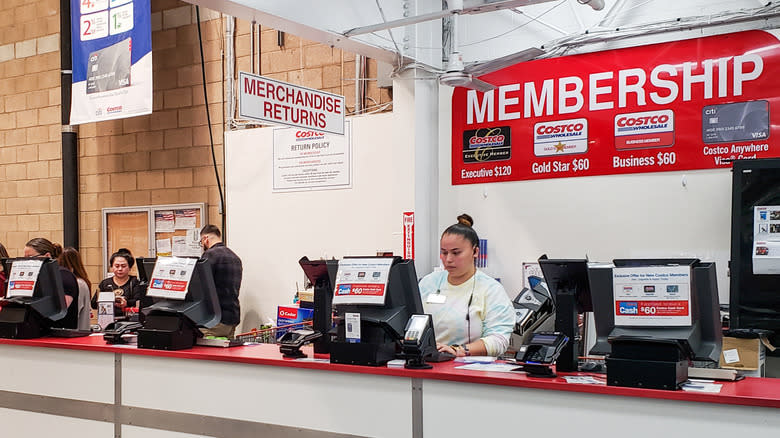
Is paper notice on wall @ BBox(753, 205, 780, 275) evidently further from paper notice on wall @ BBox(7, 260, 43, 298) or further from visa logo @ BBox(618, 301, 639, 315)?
paper notice on wall @ BBox(7, 260, 43, 298)

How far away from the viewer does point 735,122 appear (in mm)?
5188

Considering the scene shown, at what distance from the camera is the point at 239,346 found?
407cm

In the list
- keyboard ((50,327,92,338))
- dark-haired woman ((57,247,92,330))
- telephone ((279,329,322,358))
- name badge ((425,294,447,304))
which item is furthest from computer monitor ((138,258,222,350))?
dark-haired woman ((57,247,92,330))

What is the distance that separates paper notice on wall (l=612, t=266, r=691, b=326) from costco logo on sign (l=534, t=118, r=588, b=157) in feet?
9.75

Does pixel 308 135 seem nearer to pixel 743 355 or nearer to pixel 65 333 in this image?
pixel 65 333

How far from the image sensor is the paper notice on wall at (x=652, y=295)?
282cm

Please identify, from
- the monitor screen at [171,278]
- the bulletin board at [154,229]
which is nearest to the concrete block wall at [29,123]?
the bulletin board at [154,229]

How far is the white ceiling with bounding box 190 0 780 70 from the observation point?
16.7ft

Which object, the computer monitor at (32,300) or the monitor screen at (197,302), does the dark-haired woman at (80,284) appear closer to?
the computer monitor at (32,300)

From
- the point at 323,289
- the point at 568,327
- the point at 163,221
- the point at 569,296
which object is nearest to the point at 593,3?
the point at 569,296

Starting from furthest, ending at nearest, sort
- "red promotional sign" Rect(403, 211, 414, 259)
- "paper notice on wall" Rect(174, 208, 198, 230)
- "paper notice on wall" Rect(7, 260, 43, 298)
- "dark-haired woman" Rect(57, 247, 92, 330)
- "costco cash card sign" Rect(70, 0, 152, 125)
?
"paper notice on wall" Rect(174, 208, 198, 230) → "costco cash card sign" Rect(70, 0, 152, 125) → "red promotional sign" Rect(403, 211, 414, 259) → "dark-haired woman" Rect(57, 247, 92, 330) → "paper notice on wall" Rect(7, 260, 43, 298)

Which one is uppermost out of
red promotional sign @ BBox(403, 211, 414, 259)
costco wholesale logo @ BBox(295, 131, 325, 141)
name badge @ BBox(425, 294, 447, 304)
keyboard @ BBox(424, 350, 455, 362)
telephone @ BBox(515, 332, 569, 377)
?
costco wholesale logo @ BBox(295, 131, 325, 141)

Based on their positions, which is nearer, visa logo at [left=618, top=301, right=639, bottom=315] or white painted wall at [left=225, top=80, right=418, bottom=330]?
visa logo at [left=618, top=301, right=639, bottom=315]

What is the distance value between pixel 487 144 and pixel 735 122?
179 centimetres
